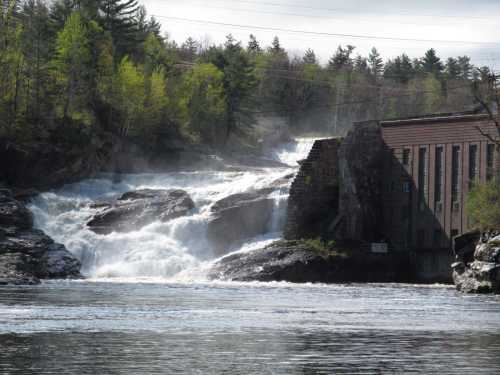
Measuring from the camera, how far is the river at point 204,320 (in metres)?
32.5

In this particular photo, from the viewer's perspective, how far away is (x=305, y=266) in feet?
259

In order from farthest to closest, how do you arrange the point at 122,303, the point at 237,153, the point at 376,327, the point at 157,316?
the point at 237,153
the point at 122,303
the point at 157,316
the point at 376,327

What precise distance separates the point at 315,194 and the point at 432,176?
8110 mm

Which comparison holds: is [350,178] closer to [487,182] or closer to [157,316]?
[487,182]

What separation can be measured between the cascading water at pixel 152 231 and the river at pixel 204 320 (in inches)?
4.2

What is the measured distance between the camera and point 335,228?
84.8 meters

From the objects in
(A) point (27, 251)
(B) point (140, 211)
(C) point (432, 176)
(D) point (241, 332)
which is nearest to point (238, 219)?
(B) point (140, 211)

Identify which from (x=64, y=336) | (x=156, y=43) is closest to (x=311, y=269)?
(x=64, y=336)

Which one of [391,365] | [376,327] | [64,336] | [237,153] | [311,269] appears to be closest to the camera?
[391,365]

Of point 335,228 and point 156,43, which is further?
point 156,43

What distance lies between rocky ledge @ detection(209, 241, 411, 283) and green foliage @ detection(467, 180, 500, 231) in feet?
25.8

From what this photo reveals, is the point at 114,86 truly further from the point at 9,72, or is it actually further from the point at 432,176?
the point at 432,176

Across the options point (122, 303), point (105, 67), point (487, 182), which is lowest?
point (122, 303)

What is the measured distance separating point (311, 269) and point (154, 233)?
40.2 feet
